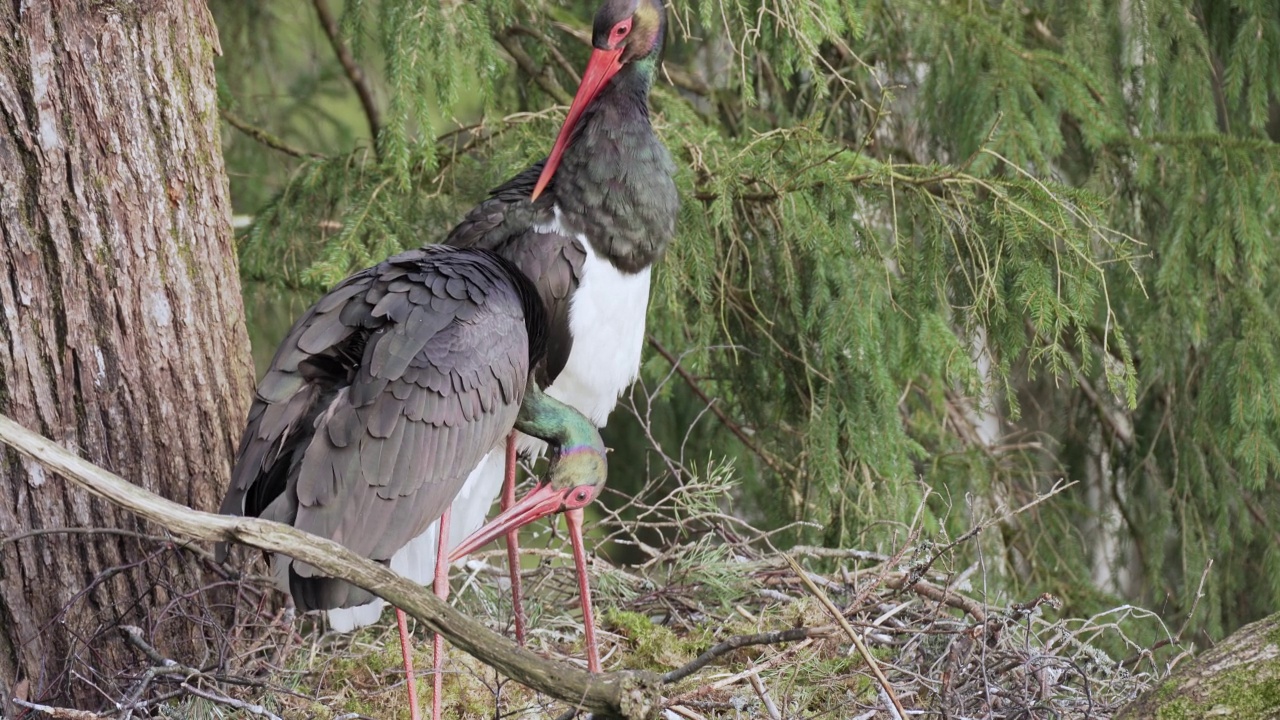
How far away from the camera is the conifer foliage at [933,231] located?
136 inches

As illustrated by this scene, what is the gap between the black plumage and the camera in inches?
104

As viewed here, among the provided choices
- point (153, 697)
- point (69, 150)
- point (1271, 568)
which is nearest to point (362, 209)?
point (69, 150)

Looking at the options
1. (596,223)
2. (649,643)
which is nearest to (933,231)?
(596,223)

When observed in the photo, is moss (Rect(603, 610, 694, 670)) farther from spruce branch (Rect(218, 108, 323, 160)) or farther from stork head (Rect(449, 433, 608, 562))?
spruce branch (Rect(218, 108, 323, 160))

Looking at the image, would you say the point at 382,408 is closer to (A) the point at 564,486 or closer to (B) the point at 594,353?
(A) the point at 564,486

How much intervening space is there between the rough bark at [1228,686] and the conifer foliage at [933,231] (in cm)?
120

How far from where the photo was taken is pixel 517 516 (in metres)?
3.03

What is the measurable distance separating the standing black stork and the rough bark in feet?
5.17

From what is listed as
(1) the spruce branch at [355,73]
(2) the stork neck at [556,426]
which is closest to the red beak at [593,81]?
(2) the stork neck at [556,426]

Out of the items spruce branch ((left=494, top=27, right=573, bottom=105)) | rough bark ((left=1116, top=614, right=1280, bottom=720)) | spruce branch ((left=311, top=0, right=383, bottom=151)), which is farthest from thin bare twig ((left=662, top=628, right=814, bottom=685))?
spruce branch ((left=311, top=0, right=383, bottom=151))

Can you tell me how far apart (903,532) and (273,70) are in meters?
3.13

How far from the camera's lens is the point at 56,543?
282 centimetres

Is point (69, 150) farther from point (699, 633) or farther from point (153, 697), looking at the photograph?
point (699, 633)

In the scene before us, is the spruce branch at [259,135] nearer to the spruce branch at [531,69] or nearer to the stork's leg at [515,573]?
the spruce branch at [531,69]
